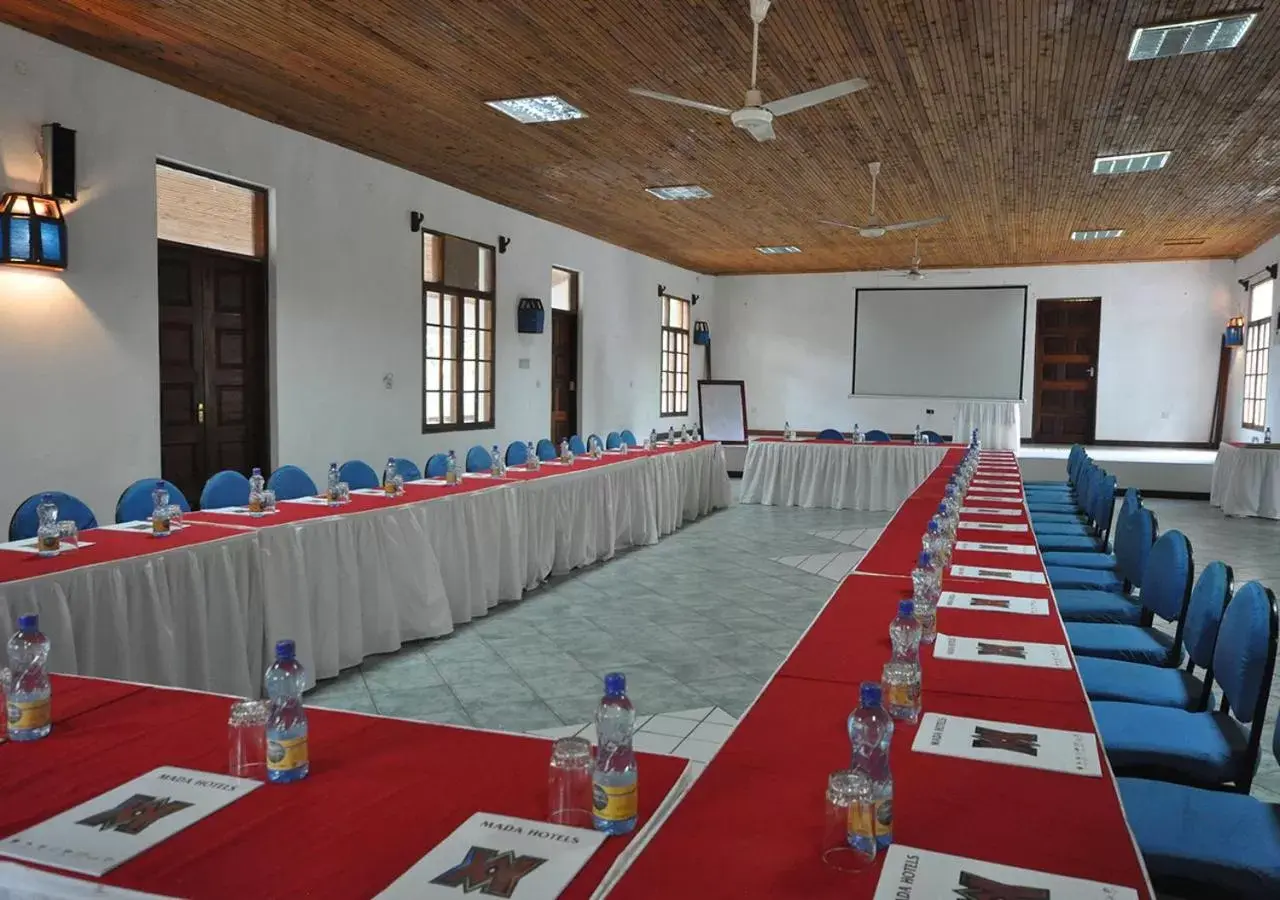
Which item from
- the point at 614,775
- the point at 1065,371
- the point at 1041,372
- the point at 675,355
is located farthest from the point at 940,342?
the point at 614,775

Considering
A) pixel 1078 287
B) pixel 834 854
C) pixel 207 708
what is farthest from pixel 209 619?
pixel 1078 287

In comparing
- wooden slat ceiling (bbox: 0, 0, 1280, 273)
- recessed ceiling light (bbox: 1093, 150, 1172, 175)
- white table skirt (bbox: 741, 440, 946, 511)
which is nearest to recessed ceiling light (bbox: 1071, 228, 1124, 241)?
wooden slat ceiling (bbox: 0, 0, 1280, 273)

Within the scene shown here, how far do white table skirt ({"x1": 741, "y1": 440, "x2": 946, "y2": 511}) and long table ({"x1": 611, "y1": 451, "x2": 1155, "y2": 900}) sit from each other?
8.28 meters

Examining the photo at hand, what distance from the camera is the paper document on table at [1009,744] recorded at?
1711 mm

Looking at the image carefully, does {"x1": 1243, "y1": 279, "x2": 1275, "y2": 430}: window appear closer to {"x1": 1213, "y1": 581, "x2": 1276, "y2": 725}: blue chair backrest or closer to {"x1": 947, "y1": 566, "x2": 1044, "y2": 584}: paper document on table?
{"x1": 947, "y1": 566, "x2": 1044, "y2": 584}: paper document on table

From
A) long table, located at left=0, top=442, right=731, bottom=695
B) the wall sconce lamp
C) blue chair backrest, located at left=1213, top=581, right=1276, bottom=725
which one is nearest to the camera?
blue chair backrest, located at left=1213, top=581, right=1276, bottom=725

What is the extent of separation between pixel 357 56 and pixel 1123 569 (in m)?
5.21

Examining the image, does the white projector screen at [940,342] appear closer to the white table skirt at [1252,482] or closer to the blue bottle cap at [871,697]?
the white table skirt at [1252,482]

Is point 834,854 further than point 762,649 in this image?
No

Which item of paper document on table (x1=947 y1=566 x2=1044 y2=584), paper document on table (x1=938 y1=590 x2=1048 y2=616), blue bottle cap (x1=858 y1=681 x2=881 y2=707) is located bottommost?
paper document on table (x1=938 y1=590 x2=1048 y2=616)

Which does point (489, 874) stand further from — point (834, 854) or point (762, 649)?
point (762, 649)

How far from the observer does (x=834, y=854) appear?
1333 mm

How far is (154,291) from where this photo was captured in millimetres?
6090

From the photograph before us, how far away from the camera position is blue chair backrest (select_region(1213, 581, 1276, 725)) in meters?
2.26
